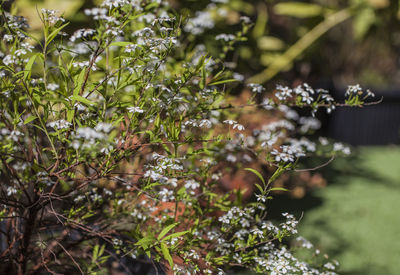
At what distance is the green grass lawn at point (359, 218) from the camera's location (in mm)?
4246

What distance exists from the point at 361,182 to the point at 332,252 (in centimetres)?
272

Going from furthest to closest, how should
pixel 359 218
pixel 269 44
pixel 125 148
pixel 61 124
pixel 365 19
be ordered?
pixel 359 218 < pixel 269 44 < pixel 365 19 < pixel 125 148 < pixel 61 124

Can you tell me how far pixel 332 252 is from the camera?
4348 millimetres

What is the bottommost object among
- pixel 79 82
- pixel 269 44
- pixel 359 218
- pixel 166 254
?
pixel 359 218

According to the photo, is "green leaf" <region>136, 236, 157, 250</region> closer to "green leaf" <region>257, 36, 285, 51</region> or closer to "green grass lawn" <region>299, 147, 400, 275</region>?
"green grass lawn" <region>299, 147, 400, 275</region>

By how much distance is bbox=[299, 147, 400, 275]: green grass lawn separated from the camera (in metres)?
4.25

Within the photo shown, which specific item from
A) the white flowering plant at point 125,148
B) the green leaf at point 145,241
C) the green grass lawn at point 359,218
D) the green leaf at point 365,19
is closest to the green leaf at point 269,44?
the green leaf at point 365,19

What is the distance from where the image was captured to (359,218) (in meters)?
5.30

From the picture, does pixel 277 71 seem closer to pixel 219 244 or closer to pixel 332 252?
pixel 332 252

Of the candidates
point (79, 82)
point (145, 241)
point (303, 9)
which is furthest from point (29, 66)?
point (303, 9)

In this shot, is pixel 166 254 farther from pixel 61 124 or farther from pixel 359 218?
pixel 359 218

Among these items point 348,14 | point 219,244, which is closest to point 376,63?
point 348,14

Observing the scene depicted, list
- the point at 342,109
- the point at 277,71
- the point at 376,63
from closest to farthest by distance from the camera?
1. the point at 277,71
2. the point at 342,109
3. the point at 376,63

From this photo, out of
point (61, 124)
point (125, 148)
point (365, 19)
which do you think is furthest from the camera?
point (365, 19)
